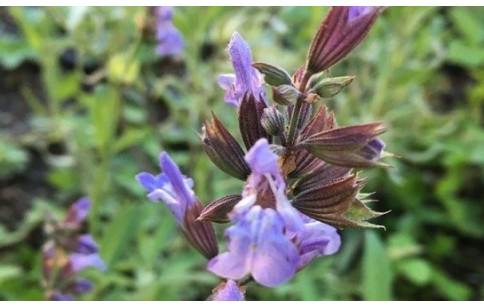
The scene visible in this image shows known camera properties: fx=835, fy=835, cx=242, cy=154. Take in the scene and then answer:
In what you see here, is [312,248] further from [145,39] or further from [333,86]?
[145,39]

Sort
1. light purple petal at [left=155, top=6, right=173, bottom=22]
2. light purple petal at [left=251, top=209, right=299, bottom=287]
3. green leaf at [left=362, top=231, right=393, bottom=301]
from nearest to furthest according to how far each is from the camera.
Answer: light purple petal at [left=251, top=209, right=299, bottom=287] → green leaf at [left=362, top=231, right=393, bottom=301] → light purple petal at [left=155, top=6, right=173, bottom=22]

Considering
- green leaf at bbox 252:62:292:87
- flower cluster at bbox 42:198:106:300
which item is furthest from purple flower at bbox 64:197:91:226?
green leaf at bbox 252:62:292:87

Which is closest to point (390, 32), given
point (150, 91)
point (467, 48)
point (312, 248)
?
point (467, 48)

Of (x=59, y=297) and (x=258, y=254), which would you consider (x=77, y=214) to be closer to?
(x=59, y=297)

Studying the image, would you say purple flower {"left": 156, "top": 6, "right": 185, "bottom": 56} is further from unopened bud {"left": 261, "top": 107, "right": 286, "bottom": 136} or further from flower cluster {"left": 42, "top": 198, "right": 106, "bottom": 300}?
unopened bud {"left": 261, "top": 107, "right": 286, "bottom": 136}

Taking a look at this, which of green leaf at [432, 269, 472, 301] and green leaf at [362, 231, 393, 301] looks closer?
green leaf at [362, 231, 393, 301]

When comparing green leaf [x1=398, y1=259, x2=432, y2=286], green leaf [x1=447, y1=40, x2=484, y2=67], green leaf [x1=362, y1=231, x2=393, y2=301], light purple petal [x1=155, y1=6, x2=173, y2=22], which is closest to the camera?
green leaf [x1=362, y1=231, x2=393, y2=301]

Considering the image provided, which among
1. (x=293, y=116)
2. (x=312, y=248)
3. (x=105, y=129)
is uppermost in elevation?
(x=105, y=129)
